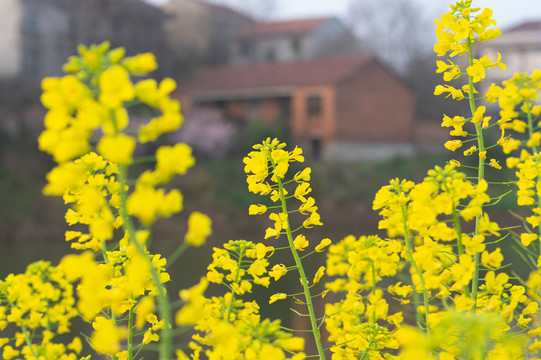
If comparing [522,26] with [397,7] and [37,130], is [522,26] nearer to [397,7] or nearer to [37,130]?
[397,7]

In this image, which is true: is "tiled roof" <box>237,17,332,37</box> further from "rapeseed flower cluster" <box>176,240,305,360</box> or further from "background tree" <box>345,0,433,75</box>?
"rapeseed flower cluster" <box>176,240,305,360</box>

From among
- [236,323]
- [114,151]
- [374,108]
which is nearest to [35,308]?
[236,323]

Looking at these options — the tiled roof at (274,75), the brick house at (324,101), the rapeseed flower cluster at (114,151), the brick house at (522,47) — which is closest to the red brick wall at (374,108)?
the brick house at (324,101)

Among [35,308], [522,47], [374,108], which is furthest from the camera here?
[522,47]

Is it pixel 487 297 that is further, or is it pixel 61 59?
pixel 61 59

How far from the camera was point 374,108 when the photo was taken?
31516 mm

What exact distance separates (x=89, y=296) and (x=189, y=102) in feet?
101

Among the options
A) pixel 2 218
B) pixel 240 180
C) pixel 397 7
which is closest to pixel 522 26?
pixel 397 7

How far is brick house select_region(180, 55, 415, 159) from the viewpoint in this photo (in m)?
29.8

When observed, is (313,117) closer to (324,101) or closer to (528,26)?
(324,101)

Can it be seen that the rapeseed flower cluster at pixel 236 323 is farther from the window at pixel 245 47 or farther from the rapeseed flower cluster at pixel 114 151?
the window at pixel 245 47

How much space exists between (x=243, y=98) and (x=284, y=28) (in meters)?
11.8

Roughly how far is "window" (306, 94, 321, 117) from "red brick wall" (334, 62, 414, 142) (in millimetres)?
916

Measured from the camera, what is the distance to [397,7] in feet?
142
